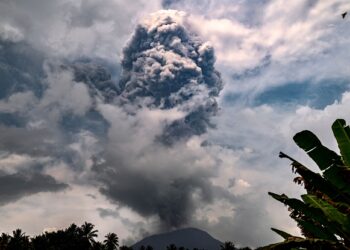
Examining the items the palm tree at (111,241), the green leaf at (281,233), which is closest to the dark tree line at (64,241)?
the palm tree at (111,241)

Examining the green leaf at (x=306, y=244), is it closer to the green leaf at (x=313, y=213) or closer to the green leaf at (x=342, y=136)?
the green leaf at (x=313, y=213)

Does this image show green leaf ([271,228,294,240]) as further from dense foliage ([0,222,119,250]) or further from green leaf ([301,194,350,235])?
dense foliage ([0,222,119,250])

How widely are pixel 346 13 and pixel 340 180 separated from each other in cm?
393

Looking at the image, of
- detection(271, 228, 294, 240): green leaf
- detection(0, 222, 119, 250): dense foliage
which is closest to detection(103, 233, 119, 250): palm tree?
detection(0, 222, 119, 250): dense foliage

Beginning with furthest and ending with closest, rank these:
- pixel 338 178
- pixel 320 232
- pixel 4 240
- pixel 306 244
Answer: pixel 4 240
pixel 338 178
pixel 320 232
pixel 306 244

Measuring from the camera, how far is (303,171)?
832 centimetres

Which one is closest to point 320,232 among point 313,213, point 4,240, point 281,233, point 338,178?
point 313,213

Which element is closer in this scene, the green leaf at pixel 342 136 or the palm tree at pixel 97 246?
the green leaf at pixel 342 136

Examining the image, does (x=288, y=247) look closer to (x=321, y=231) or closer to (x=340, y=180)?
(x=321, y=231)

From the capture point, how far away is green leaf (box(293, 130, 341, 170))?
8148 millimetres

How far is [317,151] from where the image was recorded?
322 inches

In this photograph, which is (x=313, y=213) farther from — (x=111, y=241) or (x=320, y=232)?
(x=111, y=241)

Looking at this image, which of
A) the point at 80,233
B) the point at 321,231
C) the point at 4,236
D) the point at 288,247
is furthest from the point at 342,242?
the point at 80,233

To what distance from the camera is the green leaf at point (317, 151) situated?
8148mm
